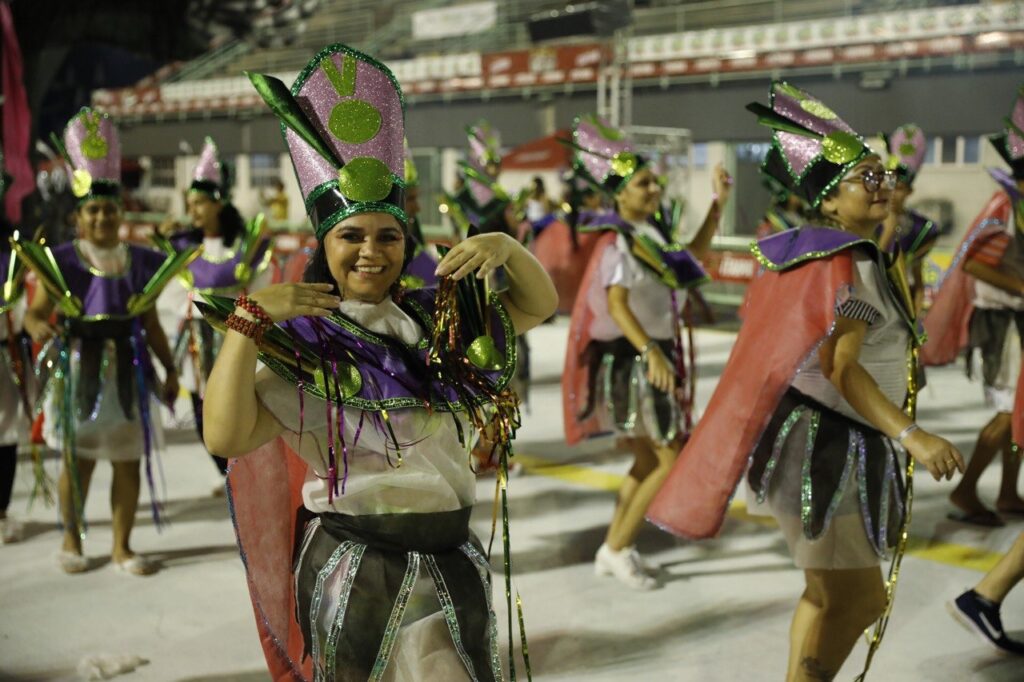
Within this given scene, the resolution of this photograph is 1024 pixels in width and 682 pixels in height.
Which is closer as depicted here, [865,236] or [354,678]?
[354,678]

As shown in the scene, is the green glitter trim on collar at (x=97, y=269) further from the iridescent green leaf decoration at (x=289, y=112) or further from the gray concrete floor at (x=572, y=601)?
the iridescent green leaf decoration at (x=289, y=112)

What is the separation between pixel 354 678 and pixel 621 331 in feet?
8.68

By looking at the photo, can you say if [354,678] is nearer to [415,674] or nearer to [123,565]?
[415,674]

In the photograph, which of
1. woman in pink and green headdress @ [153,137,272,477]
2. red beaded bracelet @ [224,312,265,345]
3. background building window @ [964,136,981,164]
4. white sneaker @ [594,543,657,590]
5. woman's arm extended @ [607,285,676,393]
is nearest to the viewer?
red beaded bracelet @ [224,312,265,345]

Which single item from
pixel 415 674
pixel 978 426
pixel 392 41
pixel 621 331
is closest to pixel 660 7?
pixel 392 41

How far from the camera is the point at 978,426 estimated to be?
6.68 metres

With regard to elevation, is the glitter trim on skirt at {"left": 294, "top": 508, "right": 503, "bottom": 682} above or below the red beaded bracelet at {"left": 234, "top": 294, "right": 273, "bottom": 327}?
below

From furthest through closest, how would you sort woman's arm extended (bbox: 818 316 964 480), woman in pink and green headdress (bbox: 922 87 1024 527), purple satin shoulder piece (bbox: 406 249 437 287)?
purple satin shoulder piece (bbox: 406 249 437 287)
woman in pink and green headdress (bbox: 922 87 1024 527)
woman's arm extended (bbox: 818 316 964 480)

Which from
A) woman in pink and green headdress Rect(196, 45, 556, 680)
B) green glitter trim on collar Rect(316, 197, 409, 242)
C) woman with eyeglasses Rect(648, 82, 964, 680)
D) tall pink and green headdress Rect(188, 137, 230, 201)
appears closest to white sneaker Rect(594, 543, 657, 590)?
woman with eyeglasses Rect(648, 82, 964, 680)

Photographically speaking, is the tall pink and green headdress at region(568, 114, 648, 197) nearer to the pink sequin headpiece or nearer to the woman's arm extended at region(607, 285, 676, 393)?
the woman's arm extended at region(607, 285, 676, 393)

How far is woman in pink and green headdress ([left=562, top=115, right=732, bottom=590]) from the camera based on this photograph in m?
4.19

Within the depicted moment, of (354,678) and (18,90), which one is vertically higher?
(18,90)

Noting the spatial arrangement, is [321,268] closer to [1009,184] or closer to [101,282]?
[101,282]

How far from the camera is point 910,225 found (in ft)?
17.9
